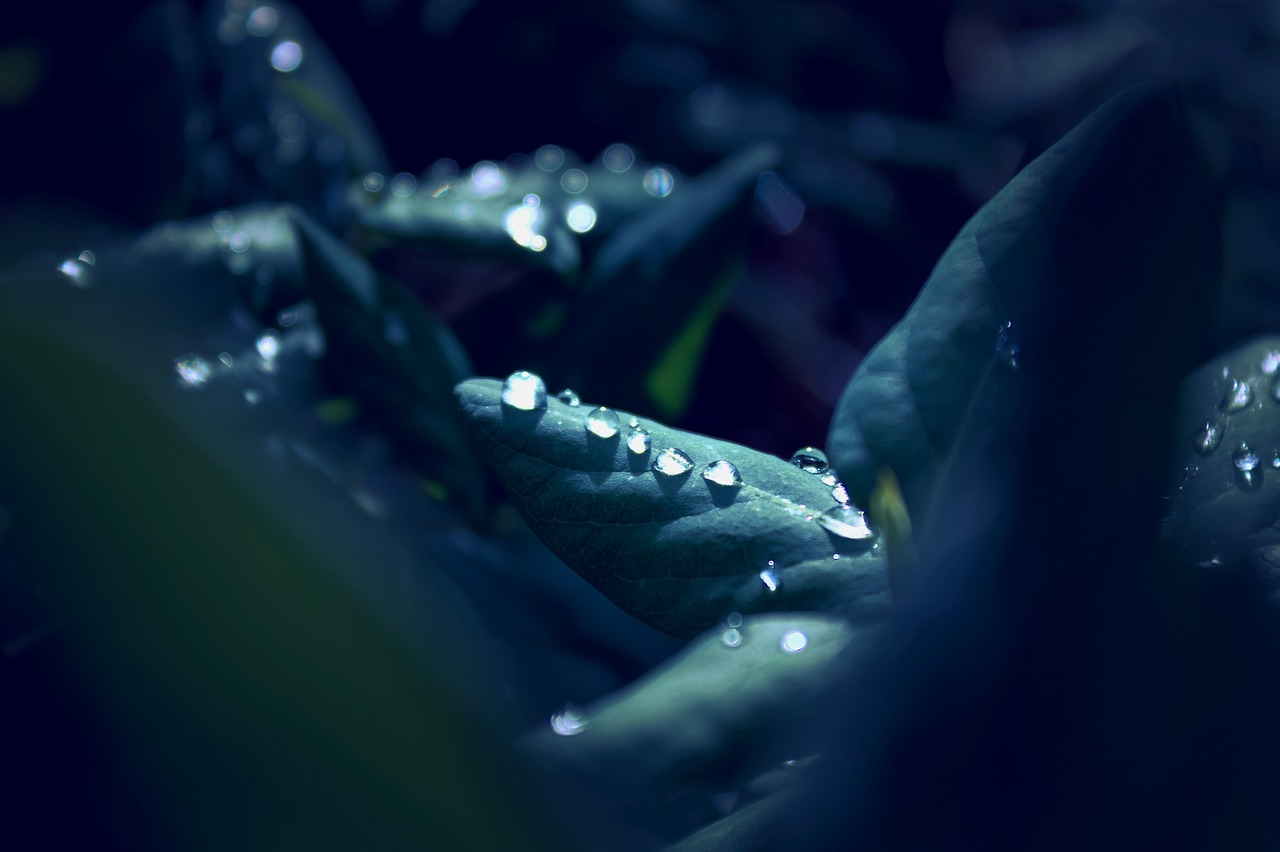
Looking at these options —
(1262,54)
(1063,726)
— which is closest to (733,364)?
(1063,726)

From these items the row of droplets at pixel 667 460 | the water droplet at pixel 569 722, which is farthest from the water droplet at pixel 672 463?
the water droplet at pixel 569 722

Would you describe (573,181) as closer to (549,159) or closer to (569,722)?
(549,159)

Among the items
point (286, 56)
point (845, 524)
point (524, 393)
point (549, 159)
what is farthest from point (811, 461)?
point (286, 56)

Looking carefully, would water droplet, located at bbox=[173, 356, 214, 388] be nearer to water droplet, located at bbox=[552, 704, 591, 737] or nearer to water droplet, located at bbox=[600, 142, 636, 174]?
water droplet, located at bbox=[552, 704, 591, 737]

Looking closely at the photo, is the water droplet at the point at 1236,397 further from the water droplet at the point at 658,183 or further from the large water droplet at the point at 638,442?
the water droplet at the point at 658,183

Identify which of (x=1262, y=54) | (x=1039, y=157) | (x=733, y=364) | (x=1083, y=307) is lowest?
(x=1083, y=307)

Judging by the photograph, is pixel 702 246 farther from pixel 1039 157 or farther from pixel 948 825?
pixel 948 825

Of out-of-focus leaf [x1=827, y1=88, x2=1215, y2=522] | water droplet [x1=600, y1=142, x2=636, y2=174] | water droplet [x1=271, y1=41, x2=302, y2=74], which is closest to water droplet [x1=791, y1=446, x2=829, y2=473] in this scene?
out-of-focus leaf [x1=827, y1=88, x2=1215, y2=522]
